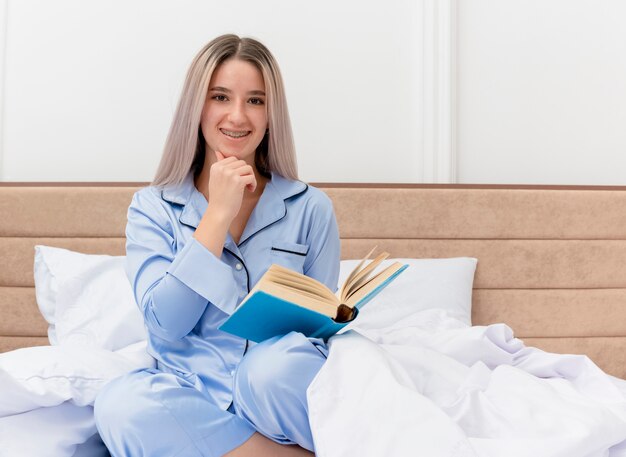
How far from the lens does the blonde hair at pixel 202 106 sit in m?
1.70

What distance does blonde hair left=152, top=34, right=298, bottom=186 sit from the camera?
1698 mm

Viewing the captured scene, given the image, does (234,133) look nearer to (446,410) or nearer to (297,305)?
(297,305)

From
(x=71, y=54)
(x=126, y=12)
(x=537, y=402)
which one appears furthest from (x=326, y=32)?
(x=537, y=402)

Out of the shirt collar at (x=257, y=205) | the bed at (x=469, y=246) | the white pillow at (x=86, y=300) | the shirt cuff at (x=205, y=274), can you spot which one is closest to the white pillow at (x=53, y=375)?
the shirt cuff at (x=205, y=274)

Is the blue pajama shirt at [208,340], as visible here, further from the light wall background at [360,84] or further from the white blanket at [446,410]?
the light wall background at [360,84]

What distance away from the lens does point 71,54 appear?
104 inches

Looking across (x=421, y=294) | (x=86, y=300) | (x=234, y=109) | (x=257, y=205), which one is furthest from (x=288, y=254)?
(x=86, y=300)

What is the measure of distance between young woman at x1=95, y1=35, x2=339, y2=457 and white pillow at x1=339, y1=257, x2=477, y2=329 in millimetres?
499

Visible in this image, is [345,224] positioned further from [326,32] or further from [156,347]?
[156,347]

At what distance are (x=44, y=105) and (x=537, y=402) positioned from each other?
2.07 metres

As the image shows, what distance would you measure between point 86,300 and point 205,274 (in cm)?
88

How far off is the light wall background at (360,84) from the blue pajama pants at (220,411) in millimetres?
1413

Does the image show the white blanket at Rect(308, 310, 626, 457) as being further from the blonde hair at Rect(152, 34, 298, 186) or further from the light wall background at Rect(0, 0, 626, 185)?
the light wall background at Rect(0, 0, 626, 185)

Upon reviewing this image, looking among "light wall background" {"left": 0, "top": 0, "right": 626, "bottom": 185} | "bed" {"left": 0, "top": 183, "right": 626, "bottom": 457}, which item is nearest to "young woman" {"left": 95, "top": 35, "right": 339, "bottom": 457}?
"bed" {"left": 0, "top": 183, "right": 626, "bottom": 457}
